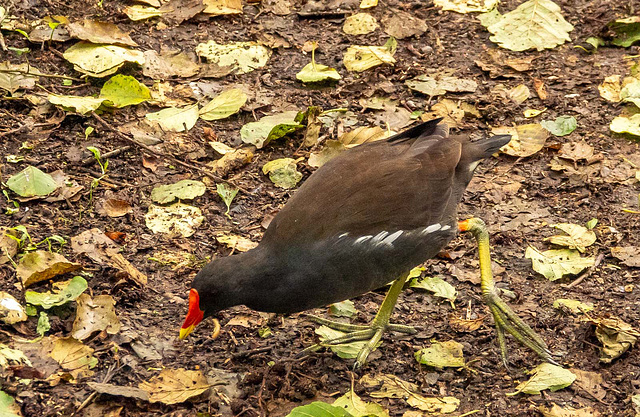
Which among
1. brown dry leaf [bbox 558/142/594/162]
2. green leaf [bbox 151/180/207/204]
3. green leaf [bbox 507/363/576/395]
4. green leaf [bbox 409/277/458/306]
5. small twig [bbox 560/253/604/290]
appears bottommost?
small twig [bbox 560/253/604/290]

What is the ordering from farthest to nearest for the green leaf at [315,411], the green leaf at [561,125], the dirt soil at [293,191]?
the green leaf at [561,125] → the dirt soil at [293,191] → the green leaf at [315,411]

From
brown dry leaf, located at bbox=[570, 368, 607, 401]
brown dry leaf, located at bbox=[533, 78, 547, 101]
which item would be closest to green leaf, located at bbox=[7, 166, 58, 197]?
brown dry leaf, located at bbox=[570, 368, 607, 401]

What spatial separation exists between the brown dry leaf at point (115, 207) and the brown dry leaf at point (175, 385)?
1.21 m

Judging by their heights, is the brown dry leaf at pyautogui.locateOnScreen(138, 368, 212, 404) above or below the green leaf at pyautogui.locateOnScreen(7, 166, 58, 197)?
below

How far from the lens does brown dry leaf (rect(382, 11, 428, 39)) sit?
5.97m

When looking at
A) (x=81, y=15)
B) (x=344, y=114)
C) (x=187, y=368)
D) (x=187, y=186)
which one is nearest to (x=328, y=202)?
(x=187, y=368)

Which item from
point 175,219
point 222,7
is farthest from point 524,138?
point 222,7

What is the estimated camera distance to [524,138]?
5156mm

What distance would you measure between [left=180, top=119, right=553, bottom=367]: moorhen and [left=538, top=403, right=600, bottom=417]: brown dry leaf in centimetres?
34

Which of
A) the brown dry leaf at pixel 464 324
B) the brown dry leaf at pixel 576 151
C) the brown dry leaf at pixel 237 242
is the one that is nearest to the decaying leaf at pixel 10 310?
the brown dry leaf at pixel 237 242

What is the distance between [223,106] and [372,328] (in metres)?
1.92

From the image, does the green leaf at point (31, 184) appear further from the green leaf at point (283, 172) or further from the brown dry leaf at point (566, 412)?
the brown dry leaf at point (566, 412)

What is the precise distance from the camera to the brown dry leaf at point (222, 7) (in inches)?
232

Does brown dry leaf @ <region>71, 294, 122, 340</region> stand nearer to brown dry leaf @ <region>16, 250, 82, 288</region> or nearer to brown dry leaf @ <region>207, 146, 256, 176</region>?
brown dry leaf @ <region>16, 250, 82, 288</region>
